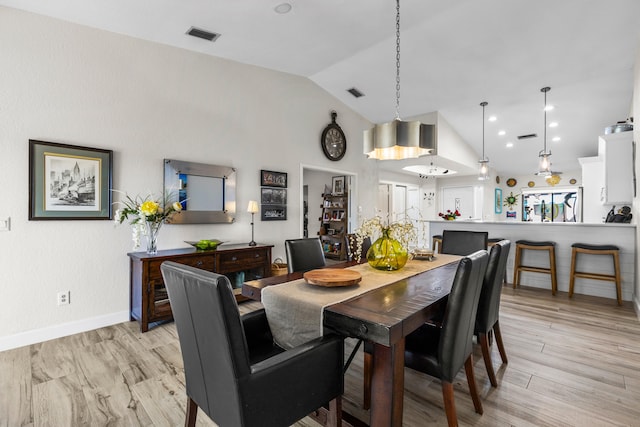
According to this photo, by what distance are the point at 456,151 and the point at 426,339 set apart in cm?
568

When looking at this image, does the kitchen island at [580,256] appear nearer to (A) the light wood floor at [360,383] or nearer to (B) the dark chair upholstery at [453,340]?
(A) the light wood floor at [360,383]

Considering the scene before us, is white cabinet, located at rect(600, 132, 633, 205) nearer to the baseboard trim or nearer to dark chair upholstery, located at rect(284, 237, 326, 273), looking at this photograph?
dark chair upholstery, located at rect(284, 237, 326, 273)

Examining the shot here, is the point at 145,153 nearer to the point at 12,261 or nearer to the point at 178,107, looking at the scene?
the point at 178,107

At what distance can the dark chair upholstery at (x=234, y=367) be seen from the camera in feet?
3.66

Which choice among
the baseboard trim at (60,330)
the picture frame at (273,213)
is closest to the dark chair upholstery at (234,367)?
the baseboard trim at (60,330)

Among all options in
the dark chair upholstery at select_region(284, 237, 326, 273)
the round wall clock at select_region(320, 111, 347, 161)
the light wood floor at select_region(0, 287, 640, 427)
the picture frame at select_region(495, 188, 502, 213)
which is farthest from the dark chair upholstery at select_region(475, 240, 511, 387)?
the picture frame at select_region(495, 188, 502, 213)

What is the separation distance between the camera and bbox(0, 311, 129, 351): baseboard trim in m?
2.67

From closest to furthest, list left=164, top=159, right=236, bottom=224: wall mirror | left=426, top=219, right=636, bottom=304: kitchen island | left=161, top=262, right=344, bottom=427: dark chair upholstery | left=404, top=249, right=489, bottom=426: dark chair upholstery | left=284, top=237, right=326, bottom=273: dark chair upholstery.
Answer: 1. left=161, top=262, right=344, bottom=427: dark chair upholstery
2. left=404, top=249, right=489, bottom=426: dark chair upholstery
3. left=284, top=237, right=326, bottom=273: dark chair upholstery
4. left=164, top=159, right=236, bottom=224: wall mirror
5. left=426, top=219, right=636, bottom=304: kitchen island

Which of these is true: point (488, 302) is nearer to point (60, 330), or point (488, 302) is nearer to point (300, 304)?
point (300, 304)

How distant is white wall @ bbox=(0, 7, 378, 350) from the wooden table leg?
9.79 ft

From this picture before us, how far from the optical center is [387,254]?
2277 millimetres

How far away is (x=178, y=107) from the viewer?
3627 millimetres

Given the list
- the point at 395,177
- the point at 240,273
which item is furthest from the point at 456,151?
the point at 240,273

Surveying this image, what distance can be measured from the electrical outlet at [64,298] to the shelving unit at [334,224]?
458 cm
